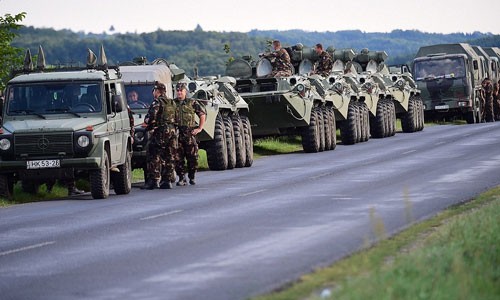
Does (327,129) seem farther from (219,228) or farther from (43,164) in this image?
(219,228)

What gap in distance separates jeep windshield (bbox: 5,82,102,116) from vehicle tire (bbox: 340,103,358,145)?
20070 mm

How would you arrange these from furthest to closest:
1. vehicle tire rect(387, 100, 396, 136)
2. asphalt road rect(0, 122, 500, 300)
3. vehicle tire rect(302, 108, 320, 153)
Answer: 1. vehicle tire rect(387, 100, 396, 136)
2. vehicle tire rect(302, 108, 320, 153)
3. asphalt road rect(0, 122, 500, 300)

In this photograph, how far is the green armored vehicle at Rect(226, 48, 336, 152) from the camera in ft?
119

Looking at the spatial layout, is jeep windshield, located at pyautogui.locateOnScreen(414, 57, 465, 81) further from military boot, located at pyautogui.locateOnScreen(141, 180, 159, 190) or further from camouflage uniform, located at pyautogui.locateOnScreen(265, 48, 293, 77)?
military boot, located at pyautogui.locateOnScreen(141, 180, 159, 190)

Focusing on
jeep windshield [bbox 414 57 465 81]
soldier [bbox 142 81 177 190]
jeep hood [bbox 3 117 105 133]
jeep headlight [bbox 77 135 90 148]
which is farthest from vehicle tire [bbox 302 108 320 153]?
jeep windshield [bbox 414 57 465 81]

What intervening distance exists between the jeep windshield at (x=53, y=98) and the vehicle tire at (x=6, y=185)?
3.36 feet

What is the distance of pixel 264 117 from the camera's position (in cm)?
3669

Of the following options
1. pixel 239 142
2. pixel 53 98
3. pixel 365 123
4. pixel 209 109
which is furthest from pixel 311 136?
pixel 53 98

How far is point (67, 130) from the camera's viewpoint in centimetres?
2216

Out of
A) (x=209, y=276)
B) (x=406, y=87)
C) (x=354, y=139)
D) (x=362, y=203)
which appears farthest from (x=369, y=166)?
(x=406, y=87)

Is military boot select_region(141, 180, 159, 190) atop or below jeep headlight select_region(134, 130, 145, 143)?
below

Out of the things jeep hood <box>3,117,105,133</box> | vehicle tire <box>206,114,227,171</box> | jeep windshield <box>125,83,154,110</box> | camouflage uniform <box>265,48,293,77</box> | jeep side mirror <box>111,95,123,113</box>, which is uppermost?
camouflage uniform <box>265,48,293,77</box>

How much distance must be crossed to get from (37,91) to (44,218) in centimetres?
438

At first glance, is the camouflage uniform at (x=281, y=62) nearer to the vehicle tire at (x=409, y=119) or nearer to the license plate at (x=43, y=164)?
the vehicle tire at (x=409, y=119)
